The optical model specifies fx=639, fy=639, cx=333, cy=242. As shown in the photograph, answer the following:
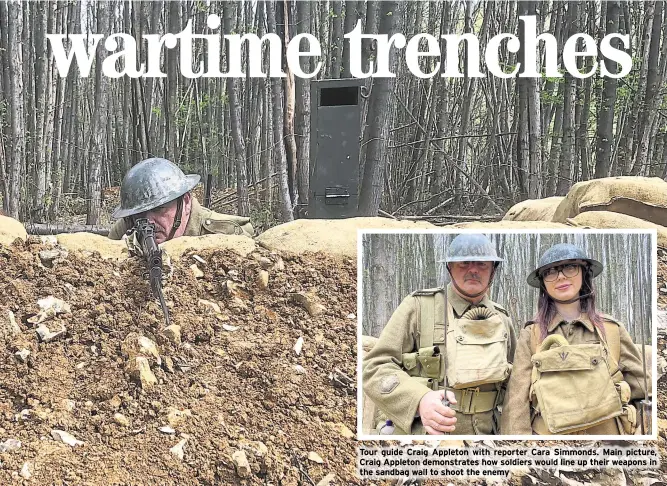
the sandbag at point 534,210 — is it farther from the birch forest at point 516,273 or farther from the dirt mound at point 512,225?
the birch forest at point 516,273

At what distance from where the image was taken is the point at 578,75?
7.92ft

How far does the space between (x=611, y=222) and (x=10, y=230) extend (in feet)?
7.49

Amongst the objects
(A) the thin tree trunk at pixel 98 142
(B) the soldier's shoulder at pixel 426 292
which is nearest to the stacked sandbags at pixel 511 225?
(B) the soldier's shoulder at pixel 426 292

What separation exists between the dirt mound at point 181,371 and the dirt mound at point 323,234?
0.04m

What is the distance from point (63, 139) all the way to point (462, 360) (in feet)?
5.79

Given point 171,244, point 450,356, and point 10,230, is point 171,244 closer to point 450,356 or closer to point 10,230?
point 10,230

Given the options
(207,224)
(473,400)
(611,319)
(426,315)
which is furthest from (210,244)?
(611,319)

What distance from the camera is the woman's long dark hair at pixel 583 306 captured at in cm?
215

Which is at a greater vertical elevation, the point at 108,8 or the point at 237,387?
the point at 108,8

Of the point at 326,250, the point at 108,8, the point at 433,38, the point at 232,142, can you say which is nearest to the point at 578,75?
the point at 433,38

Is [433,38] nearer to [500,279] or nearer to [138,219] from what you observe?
[500,279]

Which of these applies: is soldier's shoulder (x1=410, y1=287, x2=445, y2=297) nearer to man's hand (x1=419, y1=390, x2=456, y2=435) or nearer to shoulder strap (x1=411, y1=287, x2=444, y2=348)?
shoulder strap (x1=411, y1=287, x2=444, y2=348)

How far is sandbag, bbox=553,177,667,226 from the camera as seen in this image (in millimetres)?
2385

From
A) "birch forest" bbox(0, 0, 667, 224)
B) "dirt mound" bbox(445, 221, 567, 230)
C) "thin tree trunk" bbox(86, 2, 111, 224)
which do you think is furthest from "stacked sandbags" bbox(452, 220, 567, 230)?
"thin tree trunk" bbox(86, 2, 111, 224)
